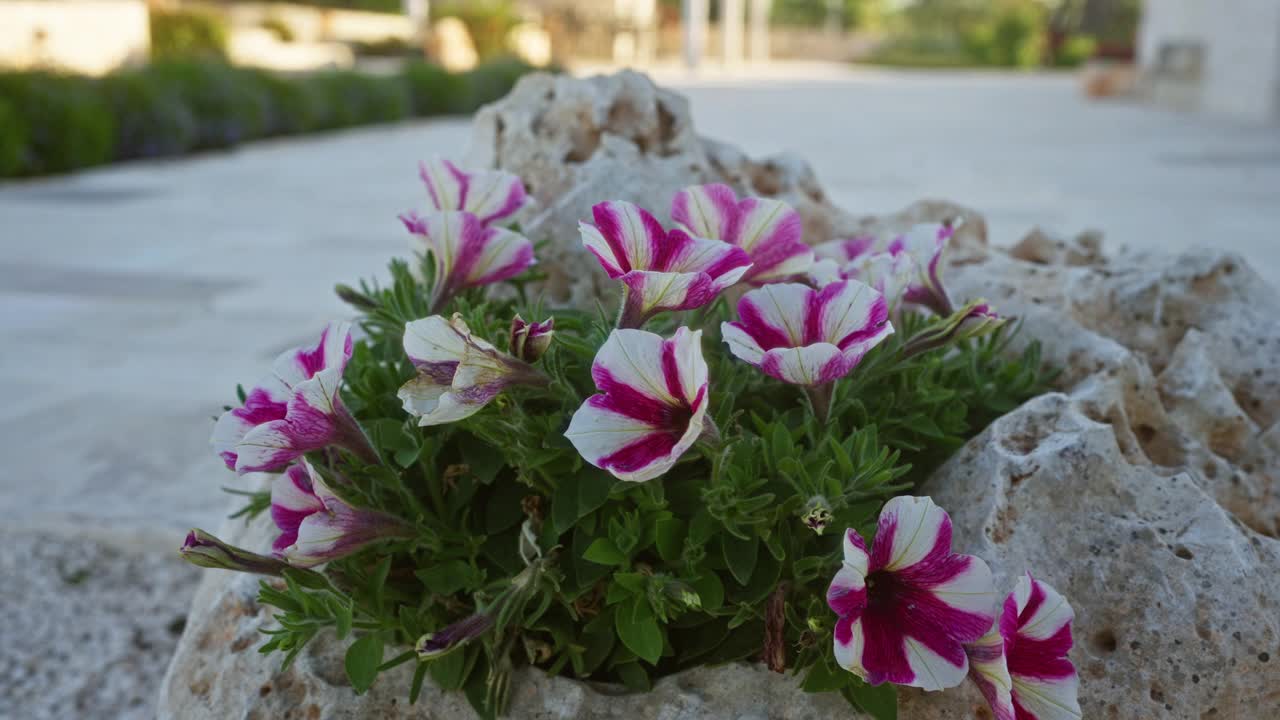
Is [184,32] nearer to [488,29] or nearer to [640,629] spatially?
[488,29]

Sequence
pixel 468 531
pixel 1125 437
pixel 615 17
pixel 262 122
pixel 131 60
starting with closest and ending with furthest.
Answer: pixel 468 531
pixel 1125 437
pixel 262 122
pixel 131 60
pixel 615 17

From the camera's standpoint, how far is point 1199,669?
1338 millimetres

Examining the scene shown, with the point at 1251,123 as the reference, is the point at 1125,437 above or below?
above

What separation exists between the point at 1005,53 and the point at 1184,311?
4501 centimetres


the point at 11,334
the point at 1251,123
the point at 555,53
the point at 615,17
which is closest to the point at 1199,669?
the point at 11,334

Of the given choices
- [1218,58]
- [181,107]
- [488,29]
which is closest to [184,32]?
[488,29]

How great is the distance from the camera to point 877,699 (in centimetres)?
124

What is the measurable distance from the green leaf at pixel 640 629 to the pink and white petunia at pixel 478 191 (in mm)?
651

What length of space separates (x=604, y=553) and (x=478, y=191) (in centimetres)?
66

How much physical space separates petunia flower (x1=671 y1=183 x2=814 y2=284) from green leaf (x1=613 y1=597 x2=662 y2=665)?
441 millimetres

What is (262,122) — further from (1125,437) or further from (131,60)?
(1125,437)

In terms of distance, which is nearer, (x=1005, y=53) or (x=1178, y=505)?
(x=1178, y=505)

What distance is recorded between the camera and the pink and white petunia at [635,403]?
3.64ft

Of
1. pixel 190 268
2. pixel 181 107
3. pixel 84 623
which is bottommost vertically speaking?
pixel 190 268
